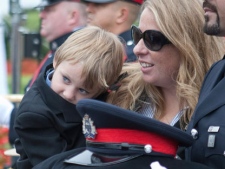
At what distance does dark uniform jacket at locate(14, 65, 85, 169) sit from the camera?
324 centimetres

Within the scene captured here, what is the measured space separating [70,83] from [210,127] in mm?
786

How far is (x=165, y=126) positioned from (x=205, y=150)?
0.24 meters

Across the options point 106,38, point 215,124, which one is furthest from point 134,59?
point 215,124

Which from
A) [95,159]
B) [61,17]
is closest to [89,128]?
[95,159]

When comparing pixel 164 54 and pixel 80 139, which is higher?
pixel 164 54

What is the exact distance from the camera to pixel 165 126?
2625 millimetres

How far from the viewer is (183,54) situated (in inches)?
131

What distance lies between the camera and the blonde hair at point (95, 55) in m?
3.31

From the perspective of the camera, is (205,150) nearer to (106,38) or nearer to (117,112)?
(117,112)

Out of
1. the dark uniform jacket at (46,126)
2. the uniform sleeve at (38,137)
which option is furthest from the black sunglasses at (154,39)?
the uniform sleeve at (38,137)

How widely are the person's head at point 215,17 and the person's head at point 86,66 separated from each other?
0.53 m

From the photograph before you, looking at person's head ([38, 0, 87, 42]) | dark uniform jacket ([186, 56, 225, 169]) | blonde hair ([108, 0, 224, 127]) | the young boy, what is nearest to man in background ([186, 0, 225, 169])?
dark uniform jacket ([186, 56, 225, 169])

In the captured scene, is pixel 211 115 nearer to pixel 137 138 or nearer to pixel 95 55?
pixel 137 138

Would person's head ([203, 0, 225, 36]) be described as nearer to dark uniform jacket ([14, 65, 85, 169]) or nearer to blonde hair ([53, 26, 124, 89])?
blonde hair ([53, 26, 124, 89])
